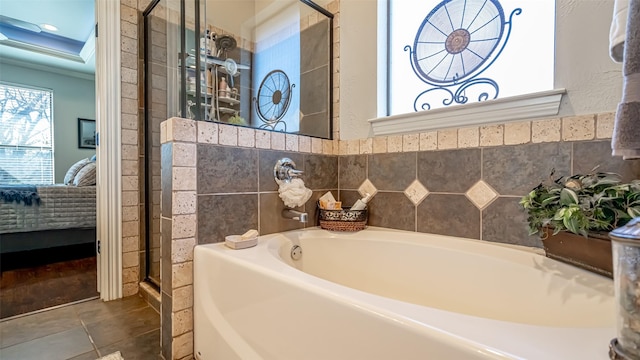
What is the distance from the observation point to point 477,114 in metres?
1.22

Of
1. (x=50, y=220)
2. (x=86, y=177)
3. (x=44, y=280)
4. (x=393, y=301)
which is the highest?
(x=86, y=177)

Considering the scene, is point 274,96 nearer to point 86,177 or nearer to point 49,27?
point 86,177

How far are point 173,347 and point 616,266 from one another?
4.30 feet

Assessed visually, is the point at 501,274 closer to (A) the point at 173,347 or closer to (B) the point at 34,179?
(A) the point at 173,347

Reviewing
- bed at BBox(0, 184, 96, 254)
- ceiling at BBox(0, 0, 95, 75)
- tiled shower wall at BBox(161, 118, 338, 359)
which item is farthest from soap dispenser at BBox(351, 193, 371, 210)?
ceiling at BBox(0, 0, 95, 75)

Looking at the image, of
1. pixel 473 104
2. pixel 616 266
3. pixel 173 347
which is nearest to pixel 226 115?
pixel 173 347

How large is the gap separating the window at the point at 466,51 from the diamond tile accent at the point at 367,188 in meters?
0.46

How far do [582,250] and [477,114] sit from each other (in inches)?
25.7

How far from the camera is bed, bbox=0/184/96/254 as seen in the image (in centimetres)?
239

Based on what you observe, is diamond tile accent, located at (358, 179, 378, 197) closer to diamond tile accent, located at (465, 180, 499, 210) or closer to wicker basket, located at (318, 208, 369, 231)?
wicker basket, located at (318, 208, 369, 231)

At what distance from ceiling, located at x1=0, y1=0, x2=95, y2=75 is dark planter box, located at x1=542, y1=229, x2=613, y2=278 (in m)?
3.90

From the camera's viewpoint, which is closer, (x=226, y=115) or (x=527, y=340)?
(x=527, y=340)

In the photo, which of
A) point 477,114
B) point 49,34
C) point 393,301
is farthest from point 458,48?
point 49,34

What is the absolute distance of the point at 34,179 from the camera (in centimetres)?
407
